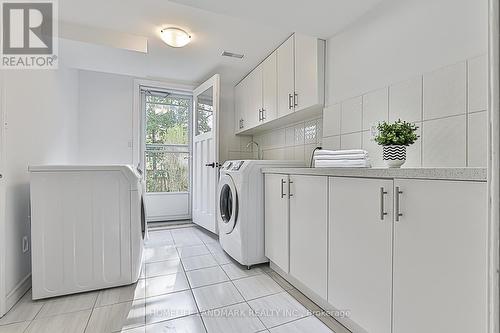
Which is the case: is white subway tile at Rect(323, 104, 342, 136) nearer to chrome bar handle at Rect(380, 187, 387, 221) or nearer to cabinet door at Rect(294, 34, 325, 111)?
cabinet door at Rect(294, 34, 325, 111)

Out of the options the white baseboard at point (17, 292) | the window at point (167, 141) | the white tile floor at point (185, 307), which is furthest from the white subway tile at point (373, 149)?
the window at point (167, 141)

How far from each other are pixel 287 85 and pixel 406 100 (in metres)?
1.20

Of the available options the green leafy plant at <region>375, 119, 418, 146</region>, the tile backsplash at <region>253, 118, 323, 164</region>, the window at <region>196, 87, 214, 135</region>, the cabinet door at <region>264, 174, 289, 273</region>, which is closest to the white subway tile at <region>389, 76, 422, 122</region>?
the green leafy plant at <region>375, 119, 418, 146</region>

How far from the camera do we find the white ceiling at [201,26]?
1638 millimetres

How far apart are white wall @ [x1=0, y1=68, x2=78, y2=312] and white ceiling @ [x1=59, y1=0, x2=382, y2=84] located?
589 mm

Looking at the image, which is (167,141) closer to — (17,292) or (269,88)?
(269,88)

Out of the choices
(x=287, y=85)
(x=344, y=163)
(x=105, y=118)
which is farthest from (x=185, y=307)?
(x=105, y=118)

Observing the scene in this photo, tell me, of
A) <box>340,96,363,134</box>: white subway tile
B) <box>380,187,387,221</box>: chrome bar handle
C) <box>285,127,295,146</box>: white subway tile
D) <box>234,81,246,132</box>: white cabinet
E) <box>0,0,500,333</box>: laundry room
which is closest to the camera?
<box>0,0,500,333</box>: laundry room

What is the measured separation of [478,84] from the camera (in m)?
1.11

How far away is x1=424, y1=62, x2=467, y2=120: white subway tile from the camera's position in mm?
1170

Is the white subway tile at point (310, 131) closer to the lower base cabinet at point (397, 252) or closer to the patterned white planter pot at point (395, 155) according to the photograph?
the lower base cabinet at point (397, 252)

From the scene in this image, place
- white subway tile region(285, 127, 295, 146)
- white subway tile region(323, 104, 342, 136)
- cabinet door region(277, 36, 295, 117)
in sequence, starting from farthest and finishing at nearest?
1. white subway tile region(285, 127, 295, 146)
2. cabinet door region(277, 36, 295, 117)
3. white subway tile region(323, 104, 342, 136)

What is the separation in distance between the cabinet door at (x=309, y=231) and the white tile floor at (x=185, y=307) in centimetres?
19

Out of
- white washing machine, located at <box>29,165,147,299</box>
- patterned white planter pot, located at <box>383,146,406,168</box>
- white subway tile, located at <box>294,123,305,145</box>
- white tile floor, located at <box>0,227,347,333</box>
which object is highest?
white subway tile, located at <box>294,123,305,145</box>
